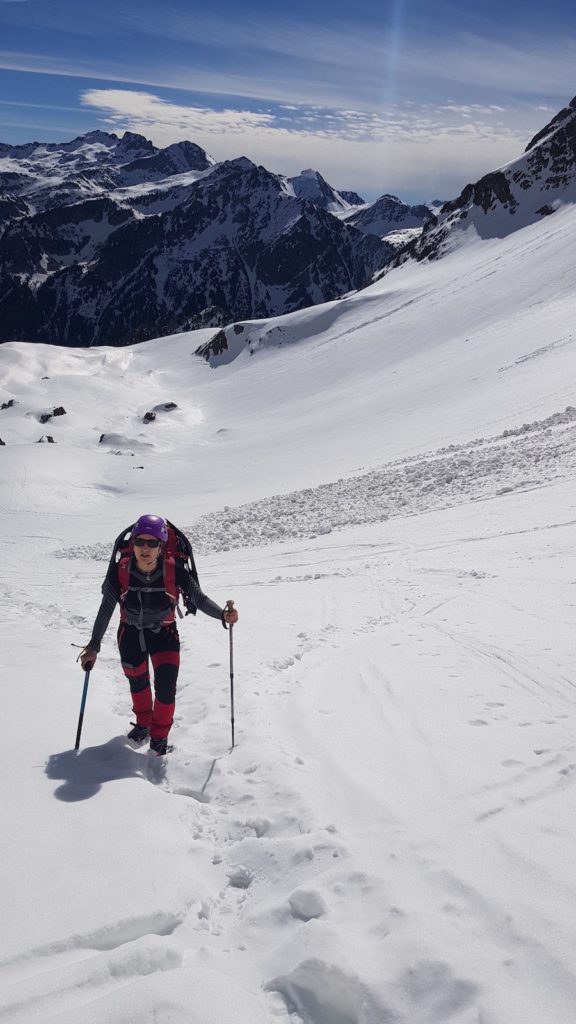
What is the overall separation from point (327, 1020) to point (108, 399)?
73805 millimetres

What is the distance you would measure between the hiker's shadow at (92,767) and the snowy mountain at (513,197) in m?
88.2

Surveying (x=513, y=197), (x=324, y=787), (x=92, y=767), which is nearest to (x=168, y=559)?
(x=92, y=767)

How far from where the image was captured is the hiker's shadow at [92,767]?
485cm

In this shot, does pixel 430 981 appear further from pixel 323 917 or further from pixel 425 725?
pixel 425 725

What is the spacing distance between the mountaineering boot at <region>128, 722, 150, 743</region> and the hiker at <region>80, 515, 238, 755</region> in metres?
0.04

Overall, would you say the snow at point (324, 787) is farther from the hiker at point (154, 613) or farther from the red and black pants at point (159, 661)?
the hiker at point (154, 613)

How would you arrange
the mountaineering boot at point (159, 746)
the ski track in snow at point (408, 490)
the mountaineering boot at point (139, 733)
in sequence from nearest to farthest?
the mountaineering boot at point (159, 746) < the mountaineering boot at point (139, 733) < the ski track in snow at point (408, 490)

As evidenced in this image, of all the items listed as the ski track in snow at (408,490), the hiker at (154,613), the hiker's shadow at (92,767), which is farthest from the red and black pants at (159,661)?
the ski track in snow at (408,490)

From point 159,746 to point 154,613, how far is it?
121cm

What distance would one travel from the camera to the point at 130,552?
569 cm

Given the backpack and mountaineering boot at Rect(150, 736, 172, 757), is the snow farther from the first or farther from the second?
the backpack

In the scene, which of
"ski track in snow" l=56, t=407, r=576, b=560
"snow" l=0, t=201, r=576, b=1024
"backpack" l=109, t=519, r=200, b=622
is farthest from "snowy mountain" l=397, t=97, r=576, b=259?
"backpack" l=109, t=519, r=200, b=622

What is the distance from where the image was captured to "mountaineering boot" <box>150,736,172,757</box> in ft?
18.6

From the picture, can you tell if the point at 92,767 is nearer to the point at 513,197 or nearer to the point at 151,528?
the point at 151,528
